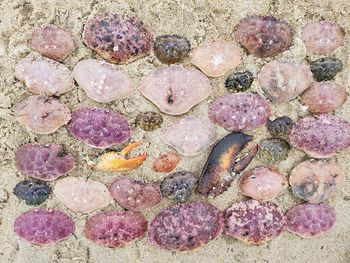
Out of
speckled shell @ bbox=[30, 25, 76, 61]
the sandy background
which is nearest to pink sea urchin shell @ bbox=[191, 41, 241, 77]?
the sandy background

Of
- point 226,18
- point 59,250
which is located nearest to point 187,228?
point 59,250

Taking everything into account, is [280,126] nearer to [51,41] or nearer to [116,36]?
[116,36]

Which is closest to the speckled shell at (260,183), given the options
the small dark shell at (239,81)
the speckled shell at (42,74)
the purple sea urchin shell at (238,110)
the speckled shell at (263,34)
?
the purple sea urchin shell at (238,110)

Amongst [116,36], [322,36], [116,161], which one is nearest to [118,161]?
[116,161]

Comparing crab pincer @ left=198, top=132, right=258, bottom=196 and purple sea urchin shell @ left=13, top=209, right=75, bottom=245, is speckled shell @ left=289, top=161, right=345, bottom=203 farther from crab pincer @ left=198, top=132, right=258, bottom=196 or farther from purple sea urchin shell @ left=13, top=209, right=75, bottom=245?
purple sea urchin shell @ left=13, top=209, right=75, bottom=245

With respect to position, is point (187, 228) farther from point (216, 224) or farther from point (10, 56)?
point (10, 56)

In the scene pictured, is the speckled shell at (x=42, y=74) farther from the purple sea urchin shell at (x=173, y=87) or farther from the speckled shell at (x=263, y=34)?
the speckled shell at (x=263, y=34)

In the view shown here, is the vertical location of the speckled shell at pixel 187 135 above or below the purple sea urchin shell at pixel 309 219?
above
